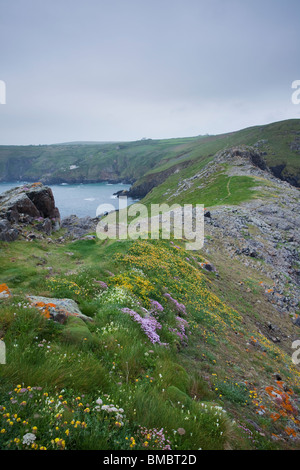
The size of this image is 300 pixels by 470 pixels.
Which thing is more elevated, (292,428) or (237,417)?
(237,417)

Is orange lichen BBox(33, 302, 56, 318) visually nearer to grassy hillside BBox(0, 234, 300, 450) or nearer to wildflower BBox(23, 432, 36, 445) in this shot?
grassy hillside BBox(0, 234, 300, 450)

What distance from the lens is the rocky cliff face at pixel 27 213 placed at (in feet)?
63.0

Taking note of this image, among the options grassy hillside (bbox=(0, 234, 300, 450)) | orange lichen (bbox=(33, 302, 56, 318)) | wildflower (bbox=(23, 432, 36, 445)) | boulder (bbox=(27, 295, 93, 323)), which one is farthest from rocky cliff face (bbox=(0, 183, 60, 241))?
wildflower (bbox=(23, 432, 36, 445))

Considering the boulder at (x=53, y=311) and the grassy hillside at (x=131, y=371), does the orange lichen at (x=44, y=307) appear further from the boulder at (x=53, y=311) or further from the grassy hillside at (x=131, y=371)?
the grassy hillside at (x=131, y=371)

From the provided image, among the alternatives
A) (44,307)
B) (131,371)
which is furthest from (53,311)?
(131,371)

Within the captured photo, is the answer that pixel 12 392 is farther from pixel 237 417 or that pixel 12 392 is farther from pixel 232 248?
pixel 232 248

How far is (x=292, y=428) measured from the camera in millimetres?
8070

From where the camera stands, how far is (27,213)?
2436 cm

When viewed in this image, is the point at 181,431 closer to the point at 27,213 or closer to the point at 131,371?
the point at 131,371

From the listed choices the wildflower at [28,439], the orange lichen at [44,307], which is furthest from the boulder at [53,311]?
the wildflower at [28,439]

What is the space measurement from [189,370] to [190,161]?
17661 centimetres

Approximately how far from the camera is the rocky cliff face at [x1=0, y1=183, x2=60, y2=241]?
19.2 metres

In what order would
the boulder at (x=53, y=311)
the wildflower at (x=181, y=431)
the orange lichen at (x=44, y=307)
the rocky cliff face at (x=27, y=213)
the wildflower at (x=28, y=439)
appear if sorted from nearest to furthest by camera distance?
the wildflower at (x=28, y=439) → the wildflower at (x=181, y=431) → the orange lichen at (x=44, y=307) → the boulder at (x=53, y=311) → the rocky cliff face at (x=27, y=213)
